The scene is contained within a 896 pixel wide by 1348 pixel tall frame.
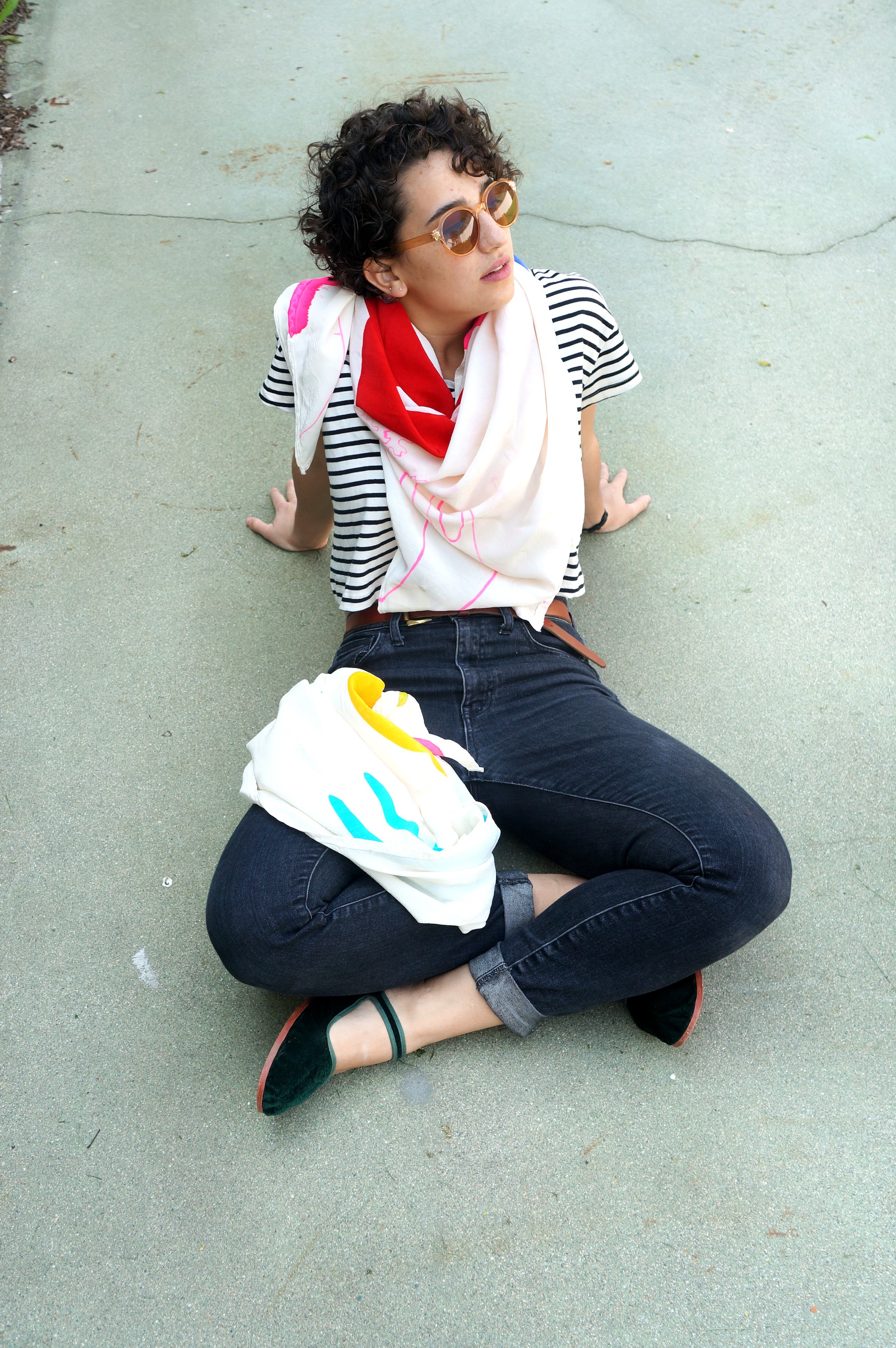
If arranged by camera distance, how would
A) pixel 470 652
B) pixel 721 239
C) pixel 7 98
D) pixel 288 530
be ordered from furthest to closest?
pixel 7 98
pixel 721 239
pixel 288 530
pixel 470 652

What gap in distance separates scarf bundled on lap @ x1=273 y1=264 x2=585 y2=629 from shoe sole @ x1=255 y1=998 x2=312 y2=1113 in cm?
59

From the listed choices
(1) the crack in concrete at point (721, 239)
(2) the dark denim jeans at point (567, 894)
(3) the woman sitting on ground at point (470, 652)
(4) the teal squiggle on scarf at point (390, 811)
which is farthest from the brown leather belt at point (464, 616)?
(1) the crack in concrete at point (721, 239)

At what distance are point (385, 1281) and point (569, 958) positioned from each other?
0.43m

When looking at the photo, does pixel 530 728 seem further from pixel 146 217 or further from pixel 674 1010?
pixel 146 217

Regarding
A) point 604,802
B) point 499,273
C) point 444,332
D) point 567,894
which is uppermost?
point 499,273

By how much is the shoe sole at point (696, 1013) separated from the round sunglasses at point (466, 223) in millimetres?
1018

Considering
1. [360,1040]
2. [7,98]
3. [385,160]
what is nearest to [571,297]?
[385,160]

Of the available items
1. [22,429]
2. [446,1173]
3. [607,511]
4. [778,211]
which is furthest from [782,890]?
[778,211]

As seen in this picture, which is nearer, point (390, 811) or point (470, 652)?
point (390, 811)

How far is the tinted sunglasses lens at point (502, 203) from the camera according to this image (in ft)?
4.30

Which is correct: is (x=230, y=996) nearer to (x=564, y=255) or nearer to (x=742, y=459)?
(x=742, y=459)

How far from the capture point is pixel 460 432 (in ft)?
4.59

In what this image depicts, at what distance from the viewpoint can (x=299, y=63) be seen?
3301mm

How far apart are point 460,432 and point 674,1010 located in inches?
33.5
